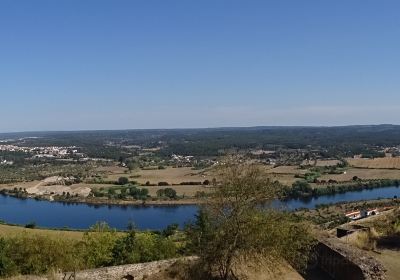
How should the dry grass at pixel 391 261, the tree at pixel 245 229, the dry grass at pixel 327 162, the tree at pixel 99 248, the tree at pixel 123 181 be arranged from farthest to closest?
1. the dry grass at pixel 327 162
2. the tree at pixel 123 181
3. the tree at pixel 99 248
4. the dry grass at pixel 391 261
5. the tree at pixel 245 229

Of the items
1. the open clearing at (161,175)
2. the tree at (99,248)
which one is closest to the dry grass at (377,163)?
the open clearing at (161,175)

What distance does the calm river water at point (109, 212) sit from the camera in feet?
247

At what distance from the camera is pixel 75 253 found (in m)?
24.2

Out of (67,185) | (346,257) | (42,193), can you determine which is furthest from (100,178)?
(346,257)

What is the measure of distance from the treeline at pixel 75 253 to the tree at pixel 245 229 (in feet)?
22.4

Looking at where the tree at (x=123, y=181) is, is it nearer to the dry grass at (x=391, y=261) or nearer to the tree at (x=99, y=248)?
the tree at (x=99, y=248)

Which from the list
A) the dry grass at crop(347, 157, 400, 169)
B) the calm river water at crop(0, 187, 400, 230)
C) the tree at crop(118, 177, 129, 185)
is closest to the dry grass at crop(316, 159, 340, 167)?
the dry grass at crop(347, 157, 400, 169)

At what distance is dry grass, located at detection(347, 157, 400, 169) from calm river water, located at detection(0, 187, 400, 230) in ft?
96.2

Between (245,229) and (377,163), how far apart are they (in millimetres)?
Answer: 126829

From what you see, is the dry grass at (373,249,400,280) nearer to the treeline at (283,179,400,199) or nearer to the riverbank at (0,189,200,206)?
the treeline at (283,179,400,199)

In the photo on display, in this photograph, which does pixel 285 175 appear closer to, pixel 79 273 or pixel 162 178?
pixel 162 178

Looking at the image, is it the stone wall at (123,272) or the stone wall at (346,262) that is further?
the stone wall at (123,272)

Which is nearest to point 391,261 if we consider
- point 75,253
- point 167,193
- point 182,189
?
point 75,253

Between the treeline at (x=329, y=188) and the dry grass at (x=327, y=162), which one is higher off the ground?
the dry grass at (x=327, y=162)
